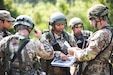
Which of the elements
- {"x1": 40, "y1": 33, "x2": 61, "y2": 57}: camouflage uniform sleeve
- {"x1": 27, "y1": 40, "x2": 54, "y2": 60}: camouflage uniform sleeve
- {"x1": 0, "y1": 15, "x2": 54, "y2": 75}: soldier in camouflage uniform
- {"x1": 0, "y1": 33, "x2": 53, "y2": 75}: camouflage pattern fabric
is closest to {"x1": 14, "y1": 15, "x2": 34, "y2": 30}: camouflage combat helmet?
{"x1": 0, "y1": 15, "x2": 54, "y2": 75}: soldier in camouflage uniform

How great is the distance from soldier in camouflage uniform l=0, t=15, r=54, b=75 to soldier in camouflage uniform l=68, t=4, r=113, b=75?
2.22ft

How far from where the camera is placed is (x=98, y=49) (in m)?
5.46

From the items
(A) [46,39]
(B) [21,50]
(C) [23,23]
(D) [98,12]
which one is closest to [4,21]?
(A) [46,39]

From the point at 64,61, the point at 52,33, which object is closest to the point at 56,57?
the point at 64,61

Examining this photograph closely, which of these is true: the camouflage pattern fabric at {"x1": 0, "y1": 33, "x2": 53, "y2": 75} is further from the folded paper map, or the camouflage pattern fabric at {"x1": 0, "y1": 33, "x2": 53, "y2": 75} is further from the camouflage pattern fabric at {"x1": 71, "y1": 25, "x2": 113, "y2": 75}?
the camouflage pattern fabric at {"x1": 71, "y1": 25, "x2": 113, "y2": 75}

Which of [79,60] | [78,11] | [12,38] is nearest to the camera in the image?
[12,38]

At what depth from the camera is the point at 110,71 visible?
5.81 meters

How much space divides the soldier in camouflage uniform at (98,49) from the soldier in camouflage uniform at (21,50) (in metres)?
0.68

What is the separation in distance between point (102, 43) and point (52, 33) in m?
1.32

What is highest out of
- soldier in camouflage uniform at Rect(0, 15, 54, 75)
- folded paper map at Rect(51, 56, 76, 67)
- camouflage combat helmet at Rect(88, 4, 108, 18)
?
camouflage combat helmet at Rect(88, 4, 108, 18)

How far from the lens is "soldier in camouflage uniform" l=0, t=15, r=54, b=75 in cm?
526

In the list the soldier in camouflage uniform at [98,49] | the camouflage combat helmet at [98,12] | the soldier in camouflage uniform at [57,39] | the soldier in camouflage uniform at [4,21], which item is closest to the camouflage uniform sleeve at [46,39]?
the soldier in camouflage uniform at [57,39]

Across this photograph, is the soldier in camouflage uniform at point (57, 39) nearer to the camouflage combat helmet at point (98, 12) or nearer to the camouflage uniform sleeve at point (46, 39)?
the camouflage uniform sleeve at point (46, 39)

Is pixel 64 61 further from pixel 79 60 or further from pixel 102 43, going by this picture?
pixel 102 43
